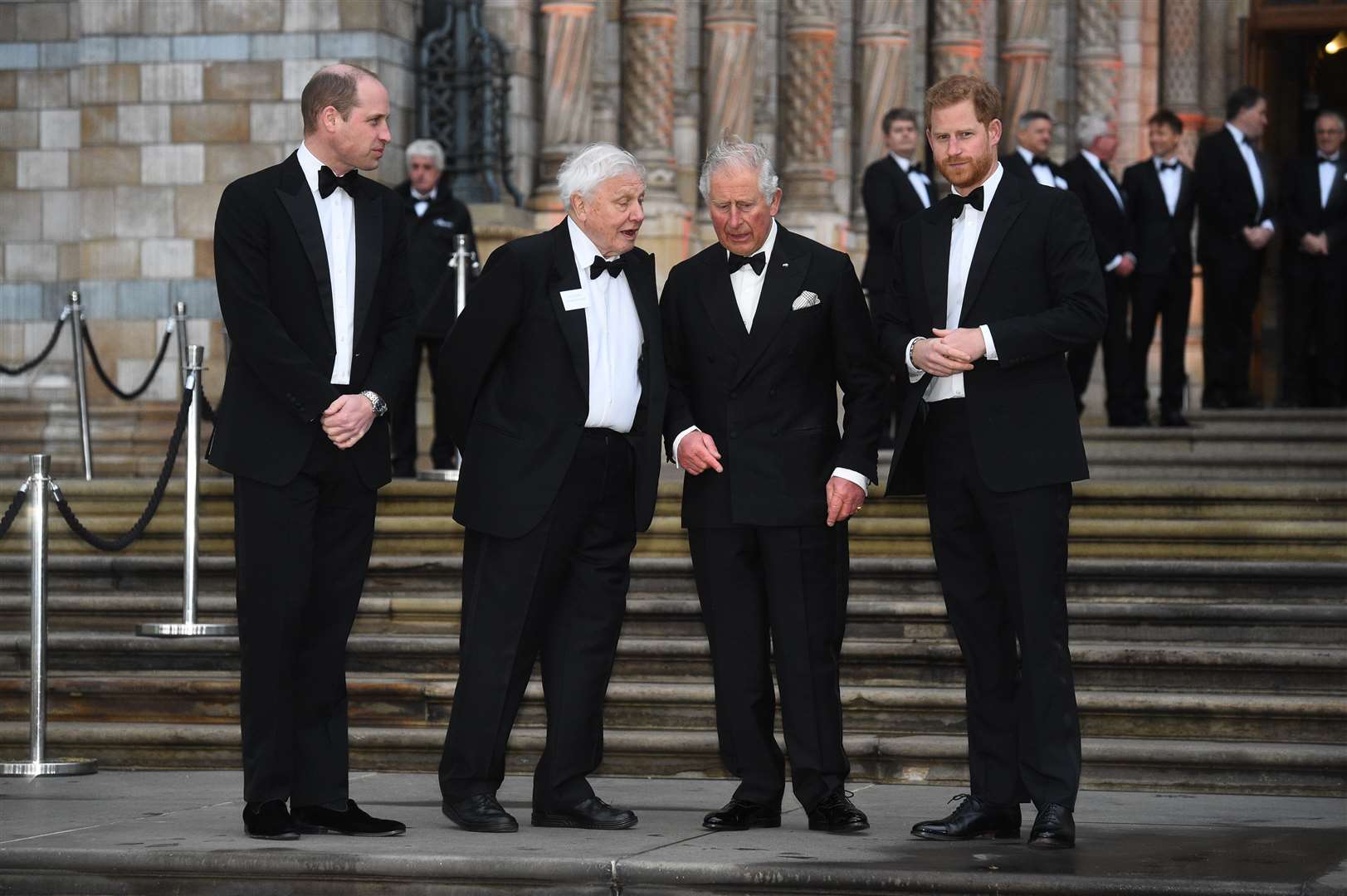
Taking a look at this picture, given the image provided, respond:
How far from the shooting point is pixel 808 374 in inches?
248

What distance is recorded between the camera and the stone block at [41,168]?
45.1ft

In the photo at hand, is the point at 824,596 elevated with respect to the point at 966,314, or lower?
lower

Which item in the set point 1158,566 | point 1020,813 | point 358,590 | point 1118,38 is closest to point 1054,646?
point 1020,813

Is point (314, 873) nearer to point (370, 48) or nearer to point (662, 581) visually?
point (662, 581)

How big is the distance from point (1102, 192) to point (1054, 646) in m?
6.78

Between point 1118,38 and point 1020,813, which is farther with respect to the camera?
point 1118,38

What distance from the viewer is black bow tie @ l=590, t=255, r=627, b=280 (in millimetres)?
6199

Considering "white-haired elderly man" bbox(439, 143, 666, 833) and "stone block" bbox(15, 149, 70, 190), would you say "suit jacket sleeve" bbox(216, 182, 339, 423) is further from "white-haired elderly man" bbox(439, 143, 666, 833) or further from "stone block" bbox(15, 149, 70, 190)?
"stone block" bbox(15, 149, 70, 190)

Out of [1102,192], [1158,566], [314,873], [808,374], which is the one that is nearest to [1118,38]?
[1102,192]

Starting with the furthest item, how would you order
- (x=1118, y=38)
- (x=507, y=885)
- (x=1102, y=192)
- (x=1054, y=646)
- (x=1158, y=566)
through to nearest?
(x=1118, y=38) → (x=1102, y=192) → (x=1158, y=566) → (x=1054, y=646) → (x=507, y=885)

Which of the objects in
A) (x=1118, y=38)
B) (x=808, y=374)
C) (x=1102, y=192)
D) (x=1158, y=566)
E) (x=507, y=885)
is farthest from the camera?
(x=1118, y=38)

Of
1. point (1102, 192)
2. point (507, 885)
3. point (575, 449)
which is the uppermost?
point (1102, 192)

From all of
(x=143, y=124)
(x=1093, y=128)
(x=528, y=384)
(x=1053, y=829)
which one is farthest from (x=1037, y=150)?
(x=1053, y=829)

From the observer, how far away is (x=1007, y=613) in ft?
19.8
